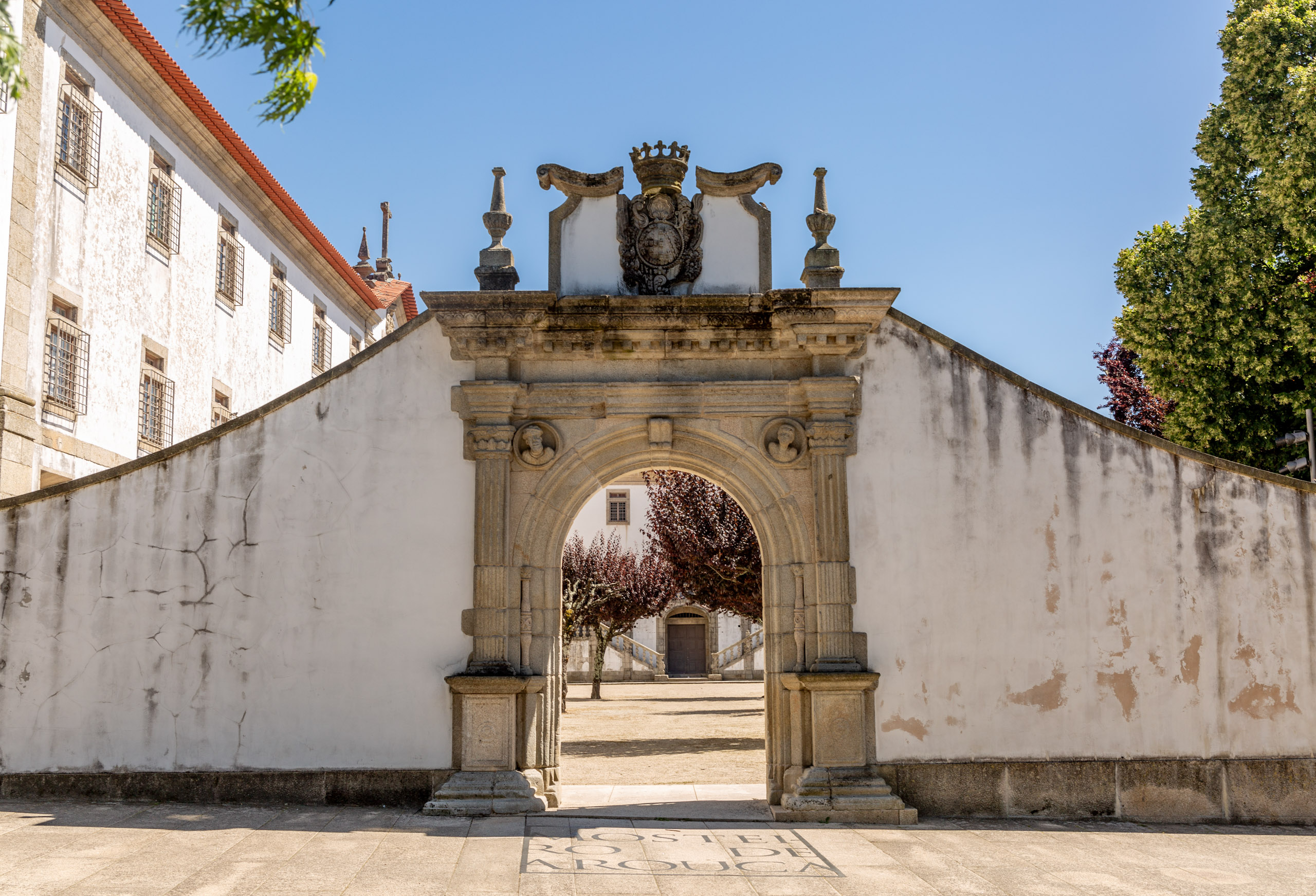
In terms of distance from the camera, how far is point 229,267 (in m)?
17.2

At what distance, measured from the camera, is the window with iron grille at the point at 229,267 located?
16828 mm

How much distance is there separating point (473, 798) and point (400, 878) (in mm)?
2074

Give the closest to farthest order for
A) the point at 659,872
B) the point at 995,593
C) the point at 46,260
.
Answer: the point at 659,872
the point at 995,593
the point at 46,260

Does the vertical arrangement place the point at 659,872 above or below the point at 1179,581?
below

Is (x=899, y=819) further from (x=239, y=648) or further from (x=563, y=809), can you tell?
(x=239, y=648)

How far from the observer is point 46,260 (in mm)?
12172

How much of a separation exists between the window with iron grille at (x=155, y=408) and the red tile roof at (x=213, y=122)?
11.6 ft

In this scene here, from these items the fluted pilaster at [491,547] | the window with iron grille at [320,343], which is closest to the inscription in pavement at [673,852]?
the fluted pilaster at [491,547]

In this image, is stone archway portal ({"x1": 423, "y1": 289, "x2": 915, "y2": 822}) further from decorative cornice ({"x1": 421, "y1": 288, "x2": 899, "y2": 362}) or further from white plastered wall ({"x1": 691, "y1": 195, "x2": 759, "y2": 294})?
white plastered wall ({"x1": 691, "y1": 195, "x2": 759, "y2": 294})

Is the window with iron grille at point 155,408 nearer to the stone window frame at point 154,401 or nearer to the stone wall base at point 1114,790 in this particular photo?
the stone window frame at point 154,401

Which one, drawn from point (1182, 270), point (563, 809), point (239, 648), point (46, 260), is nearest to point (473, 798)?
point (563, 809)

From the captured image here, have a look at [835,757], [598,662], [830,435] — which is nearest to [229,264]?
[830,435]

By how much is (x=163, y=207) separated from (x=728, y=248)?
9.45 m

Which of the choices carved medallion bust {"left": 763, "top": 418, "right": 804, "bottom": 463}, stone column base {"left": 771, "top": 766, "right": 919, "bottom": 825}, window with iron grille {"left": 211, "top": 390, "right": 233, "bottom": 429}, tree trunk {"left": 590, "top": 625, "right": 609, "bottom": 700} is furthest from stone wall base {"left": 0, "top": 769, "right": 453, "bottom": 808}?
tree trunk {"left": 590, "top": 625, "right": 609, "bottom": 700}
